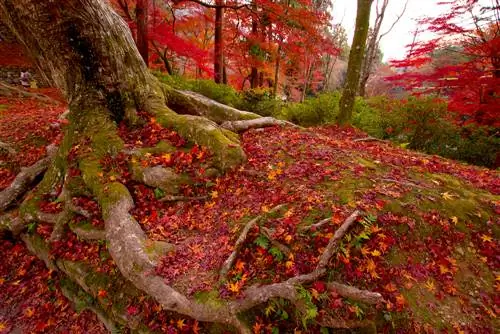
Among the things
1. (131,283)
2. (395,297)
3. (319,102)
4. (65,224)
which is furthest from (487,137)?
(65,224)

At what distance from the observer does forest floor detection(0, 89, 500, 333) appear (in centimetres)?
281

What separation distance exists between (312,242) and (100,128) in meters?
4.16

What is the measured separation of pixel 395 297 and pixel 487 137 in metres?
6.14

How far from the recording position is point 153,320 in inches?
124

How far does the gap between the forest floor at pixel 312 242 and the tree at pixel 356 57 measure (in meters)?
2.48

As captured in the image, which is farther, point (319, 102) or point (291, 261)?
point (319, 102)

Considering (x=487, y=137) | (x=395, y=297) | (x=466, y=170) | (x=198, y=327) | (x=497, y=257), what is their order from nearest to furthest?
1. (x=395, y=297)
2. (x=198, y=327)
3. (x=497, y=257)
4. (x=466, y=170)
5. (x=487, y=137)

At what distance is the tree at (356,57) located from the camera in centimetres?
669

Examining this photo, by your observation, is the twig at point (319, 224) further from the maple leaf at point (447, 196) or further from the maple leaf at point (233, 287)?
the maple leaf at point (447, 196)

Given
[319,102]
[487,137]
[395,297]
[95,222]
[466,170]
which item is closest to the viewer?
[395,297]

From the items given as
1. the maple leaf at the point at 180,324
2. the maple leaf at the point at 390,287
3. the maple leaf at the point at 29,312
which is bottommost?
the maple leaf at the point at 29,312

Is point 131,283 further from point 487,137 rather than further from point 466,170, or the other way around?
point 487,137

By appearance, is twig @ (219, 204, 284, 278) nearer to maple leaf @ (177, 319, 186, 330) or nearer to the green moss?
maple leaf @ (177, 319, 186, 330)

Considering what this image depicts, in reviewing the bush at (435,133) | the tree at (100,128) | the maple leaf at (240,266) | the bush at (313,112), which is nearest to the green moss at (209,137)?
the tree at (100,128)
